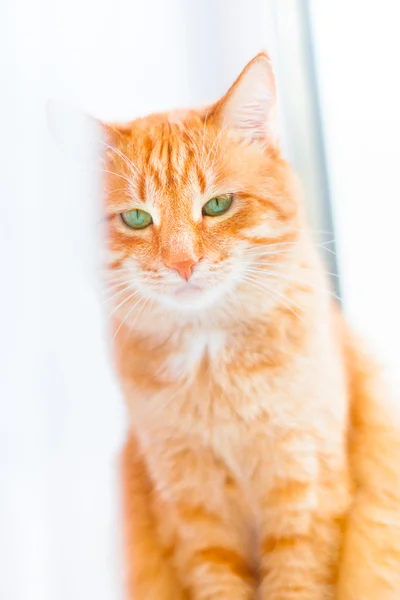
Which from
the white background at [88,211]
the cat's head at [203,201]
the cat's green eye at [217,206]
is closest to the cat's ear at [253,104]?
the cat's head at [203,201]

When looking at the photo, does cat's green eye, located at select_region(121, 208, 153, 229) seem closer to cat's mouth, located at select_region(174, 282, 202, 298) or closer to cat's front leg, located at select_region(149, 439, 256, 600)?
cat's mouth, located at select_region(174, 282, 202, 298)

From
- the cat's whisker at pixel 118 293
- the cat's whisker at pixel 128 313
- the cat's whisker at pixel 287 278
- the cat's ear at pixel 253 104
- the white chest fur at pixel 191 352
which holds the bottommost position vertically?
the white chest fur at pixel 191 352

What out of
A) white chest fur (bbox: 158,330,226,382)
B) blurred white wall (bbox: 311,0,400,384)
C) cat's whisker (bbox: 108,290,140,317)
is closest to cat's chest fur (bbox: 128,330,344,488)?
white chest fur (bbox: 158,330,226,382)

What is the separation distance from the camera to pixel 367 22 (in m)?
1.16

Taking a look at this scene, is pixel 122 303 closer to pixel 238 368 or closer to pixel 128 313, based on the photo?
pixel 128 313

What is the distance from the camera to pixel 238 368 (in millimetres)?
1029

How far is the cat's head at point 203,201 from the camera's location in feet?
3.15

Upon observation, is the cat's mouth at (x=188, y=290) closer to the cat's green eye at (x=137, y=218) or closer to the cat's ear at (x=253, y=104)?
the cat's green eye at (x=137, y=218)

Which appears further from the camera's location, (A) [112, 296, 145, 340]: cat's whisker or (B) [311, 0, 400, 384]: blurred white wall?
(B) [311, 0, 400, 384]: blurred white wall

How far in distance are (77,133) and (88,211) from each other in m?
0.11

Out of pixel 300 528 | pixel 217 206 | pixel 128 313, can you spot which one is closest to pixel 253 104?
pixel 217 206

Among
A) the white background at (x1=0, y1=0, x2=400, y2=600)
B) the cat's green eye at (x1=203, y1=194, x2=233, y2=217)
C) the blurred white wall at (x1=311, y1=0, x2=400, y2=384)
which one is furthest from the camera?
the blurred white wall at (x1=311, y1=0, x2=400, y2=384)

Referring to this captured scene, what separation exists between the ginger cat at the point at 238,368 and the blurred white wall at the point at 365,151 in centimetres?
18

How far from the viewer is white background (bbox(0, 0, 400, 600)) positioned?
897 mm
